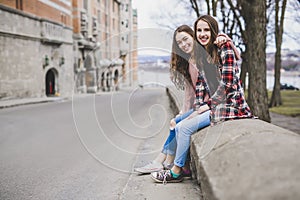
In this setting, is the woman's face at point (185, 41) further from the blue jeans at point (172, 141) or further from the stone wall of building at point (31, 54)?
the stone wall of building at point (31, 54)

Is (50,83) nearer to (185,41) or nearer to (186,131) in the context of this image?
(185,41)

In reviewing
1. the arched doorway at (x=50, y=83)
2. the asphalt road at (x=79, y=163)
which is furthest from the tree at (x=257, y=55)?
the arched doorway at (x=50, y=83)

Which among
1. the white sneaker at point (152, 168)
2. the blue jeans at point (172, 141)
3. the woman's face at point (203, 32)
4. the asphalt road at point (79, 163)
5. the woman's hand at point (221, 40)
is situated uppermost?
the woman's face at point (203, 32)

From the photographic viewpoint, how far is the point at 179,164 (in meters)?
3.70

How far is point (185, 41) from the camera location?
13.0 feet

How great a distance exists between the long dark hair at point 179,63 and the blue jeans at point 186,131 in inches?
23.3

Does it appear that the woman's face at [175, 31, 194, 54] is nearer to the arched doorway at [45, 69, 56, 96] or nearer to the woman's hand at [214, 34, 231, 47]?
the woman's hand at [214, 34, 231, 47]

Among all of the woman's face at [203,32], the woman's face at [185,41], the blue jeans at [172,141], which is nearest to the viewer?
the woman's face at [203,32]

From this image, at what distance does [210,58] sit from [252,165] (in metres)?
2.09

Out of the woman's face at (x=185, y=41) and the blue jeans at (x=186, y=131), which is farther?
the woman's face at (x=185, y=41)

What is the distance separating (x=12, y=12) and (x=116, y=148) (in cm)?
1644

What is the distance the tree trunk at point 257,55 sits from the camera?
7.80m

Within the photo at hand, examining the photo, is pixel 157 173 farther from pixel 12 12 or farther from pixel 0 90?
pixel 12 12

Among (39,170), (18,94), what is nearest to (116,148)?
(39,170)
